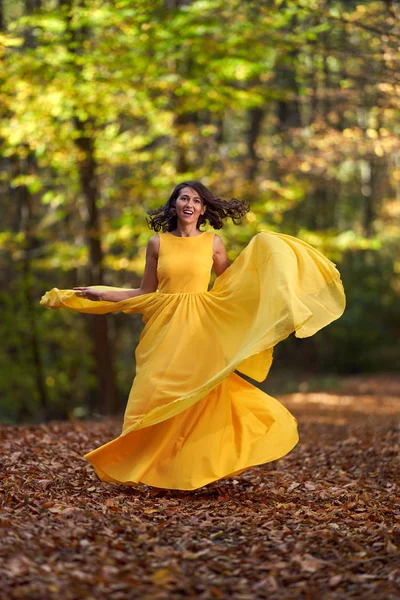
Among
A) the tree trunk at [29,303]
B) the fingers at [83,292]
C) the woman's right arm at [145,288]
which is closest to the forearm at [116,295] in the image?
the woman's right arm at [145,288]

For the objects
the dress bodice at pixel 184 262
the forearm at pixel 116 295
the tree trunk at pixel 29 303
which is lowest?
the tree trunk at pixel 29 303

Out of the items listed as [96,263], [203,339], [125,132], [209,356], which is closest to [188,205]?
[203,339]

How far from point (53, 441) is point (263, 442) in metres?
3.18

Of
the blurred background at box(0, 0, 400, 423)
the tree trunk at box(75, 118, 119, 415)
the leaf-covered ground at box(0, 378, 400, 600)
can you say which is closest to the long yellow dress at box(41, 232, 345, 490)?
the leaf-covered ground at box(0, 378, 400, 600)

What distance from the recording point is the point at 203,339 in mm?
6129

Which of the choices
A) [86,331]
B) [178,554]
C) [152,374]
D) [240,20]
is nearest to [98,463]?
[152,374]

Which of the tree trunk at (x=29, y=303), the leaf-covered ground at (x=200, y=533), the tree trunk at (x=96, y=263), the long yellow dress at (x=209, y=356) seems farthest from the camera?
the tree trunk at (x=29, y=303)

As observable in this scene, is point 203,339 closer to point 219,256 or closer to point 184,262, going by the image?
point 184,262

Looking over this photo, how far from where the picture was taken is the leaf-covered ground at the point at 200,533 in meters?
4.02

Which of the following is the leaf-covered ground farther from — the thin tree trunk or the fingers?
the thin tree trunk

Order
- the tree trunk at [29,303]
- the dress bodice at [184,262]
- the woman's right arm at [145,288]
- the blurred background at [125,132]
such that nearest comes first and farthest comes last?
the dress bodice at [184,262] < the woman's right arm at [145,288] < the blurred background at [125,132] < the tree trunk at [29,303]

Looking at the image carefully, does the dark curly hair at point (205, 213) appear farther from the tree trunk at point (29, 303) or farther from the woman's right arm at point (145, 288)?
the tree trunk at point (29, 303)

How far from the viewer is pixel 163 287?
6.35 metres

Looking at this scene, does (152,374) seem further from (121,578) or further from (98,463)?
(121,578)
